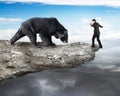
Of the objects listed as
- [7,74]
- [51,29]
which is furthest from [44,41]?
[7,74]

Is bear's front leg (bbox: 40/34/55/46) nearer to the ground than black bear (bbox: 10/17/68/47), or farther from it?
nearer to the ground

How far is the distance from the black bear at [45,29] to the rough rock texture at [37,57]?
1.57 ft

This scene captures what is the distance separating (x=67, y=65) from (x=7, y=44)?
3.94 meters

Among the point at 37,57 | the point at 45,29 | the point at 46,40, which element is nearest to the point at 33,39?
the point at 46,40

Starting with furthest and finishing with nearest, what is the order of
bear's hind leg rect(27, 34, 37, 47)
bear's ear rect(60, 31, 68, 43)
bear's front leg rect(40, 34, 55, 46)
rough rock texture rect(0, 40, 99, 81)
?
bear's ear rect(60, 31, 68, 43) → bear's front leg rect(40, 34, 55, 46) → bear's hind leg rect(27, 34, 37, 47) → rough rock texture rect(0, 40, 99, 81)

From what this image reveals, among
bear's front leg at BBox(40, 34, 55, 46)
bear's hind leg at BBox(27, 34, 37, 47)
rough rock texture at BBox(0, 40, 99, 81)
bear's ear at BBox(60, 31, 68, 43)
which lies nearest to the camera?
rough rock texture at BBox(0, 40, 99, 81)

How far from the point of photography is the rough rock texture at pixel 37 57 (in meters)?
13.9

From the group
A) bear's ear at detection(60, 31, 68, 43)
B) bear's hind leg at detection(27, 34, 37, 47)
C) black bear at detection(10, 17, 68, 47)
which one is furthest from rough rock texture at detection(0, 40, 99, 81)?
black bear at detection(10, 17, 68, 47)

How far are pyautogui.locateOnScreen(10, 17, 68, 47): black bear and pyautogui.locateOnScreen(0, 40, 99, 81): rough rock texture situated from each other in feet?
1.57

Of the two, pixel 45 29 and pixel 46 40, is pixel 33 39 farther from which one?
pixel 45 29

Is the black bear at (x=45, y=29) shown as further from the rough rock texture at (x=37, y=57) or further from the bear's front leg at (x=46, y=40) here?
the rough rock texture at (x=37, y=57)

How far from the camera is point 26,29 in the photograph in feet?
56.6

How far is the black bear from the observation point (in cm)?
1709

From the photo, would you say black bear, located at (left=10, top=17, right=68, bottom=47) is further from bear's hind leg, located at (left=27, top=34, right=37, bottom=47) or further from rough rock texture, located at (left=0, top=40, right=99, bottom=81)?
rough rock texture, located at (left=0, top=40, right=99, bottom=81)
